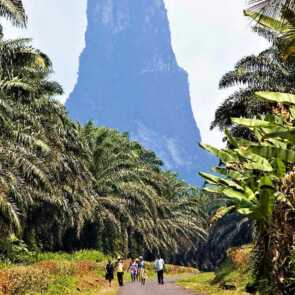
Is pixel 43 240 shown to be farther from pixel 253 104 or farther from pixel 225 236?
pixel 253 104

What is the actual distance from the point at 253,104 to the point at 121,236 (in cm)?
2457

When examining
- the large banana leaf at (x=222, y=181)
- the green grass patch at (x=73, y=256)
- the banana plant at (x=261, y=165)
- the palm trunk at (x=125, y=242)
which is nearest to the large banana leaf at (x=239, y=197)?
the banana plant at (x=261, y=165)

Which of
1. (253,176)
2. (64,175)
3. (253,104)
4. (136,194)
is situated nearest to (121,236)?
(136,194)

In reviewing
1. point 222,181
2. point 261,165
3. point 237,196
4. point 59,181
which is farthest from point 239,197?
point 59,181

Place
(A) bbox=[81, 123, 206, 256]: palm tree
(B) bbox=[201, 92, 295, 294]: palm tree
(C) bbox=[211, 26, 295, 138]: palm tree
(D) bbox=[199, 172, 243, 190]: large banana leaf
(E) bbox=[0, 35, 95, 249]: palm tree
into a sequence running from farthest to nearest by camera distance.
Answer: (A) bbox=[81, 123, 206, 256]: palm tree → (C) bbox=[211, 26, 295, 138]: palm tree → (E) bbox=[0, 35, 95, 249]: palm tree → (D) bbox=[199, 172, 243, 190]: large banana leaf → (B) bbox=[201, 92, 295, 294]: palm tree

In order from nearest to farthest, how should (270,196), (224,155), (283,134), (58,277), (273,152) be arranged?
1. (283,134)
2. (273,152)
3. (270,196)
4. (224,155)
5. (58,277)

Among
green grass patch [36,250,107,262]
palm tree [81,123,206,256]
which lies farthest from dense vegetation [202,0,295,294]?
palm tree [81,123,206,256]

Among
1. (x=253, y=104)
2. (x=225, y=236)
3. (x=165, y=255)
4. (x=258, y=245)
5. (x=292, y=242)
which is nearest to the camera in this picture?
(x=292, y=242)

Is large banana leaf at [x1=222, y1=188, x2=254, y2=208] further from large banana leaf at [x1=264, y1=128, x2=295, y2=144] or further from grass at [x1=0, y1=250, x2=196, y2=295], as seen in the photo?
grass at [x1=0, y1=250, x2=196, y2=295]

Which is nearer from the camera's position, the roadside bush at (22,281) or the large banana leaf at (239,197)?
the large banana leaf at (239,197)

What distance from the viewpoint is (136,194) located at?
4716 centimetres

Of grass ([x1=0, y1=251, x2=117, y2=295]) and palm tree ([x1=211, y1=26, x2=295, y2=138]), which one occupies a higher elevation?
palm tree ([x1=211, y1=26, x2=295, y2=138])

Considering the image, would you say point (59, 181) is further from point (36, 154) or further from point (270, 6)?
point (270, 6)

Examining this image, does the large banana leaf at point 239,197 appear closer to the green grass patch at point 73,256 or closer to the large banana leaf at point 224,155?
the large banana leaf at point 224,155
